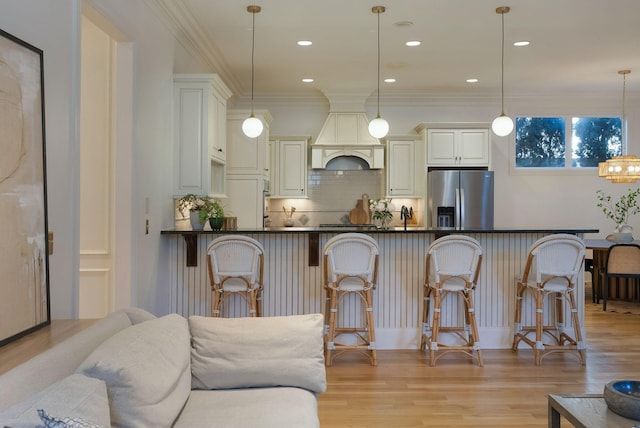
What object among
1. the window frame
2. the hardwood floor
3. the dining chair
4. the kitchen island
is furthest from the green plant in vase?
the window frame

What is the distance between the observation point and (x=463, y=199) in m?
7.29

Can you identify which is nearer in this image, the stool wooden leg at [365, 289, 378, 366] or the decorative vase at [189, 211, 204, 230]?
the stool wooden leg at [365, 289, 378, 366]

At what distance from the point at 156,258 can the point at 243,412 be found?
8.68 feet

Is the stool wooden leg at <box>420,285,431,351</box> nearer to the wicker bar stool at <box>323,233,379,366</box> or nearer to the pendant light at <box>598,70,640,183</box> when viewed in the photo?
the wicker bar stool at <box>323,233,379,366</box>

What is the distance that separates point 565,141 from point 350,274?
5558 mm

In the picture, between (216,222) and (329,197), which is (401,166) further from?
(216,222)

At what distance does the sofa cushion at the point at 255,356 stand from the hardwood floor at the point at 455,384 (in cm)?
55

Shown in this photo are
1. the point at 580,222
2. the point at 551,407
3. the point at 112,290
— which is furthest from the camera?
the point at 580,222

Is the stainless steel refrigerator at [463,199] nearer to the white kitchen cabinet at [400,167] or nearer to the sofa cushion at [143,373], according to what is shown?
the white kitchen cabinet at [400,167]

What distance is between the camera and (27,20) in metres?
2.49

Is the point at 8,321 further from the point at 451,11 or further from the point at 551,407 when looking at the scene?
the point at 451,11

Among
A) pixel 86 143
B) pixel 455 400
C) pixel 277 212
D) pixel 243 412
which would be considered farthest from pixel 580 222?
pixel 243 412

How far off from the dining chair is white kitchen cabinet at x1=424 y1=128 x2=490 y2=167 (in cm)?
192

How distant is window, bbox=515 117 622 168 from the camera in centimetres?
841
